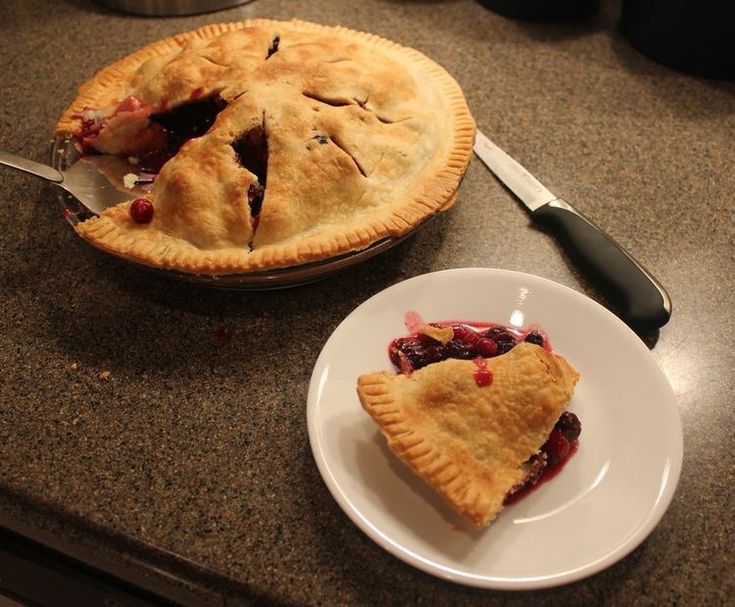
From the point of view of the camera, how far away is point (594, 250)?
1163mm

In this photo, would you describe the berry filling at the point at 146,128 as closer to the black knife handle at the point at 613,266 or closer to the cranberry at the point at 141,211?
the cranberry at the point at 141,211

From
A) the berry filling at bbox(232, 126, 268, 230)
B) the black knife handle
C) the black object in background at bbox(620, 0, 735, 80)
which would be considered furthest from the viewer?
the black object in background at bbox(620, 0, 735, 80)

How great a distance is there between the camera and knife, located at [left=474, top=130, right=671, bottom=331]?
107 cm

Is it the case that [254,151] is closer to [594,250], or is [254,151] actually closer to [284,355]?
[284,355]

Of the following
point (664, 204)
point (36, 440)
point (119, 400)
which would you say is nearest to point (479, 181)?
point (664, 204)

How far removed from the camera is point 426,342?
1003 millimetres

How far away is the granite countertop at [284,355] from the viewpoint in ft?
2.84

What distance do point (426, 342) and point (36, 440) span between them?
2.00 feet

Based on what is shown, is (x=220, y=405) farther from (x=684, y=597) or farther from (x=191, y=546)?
(x=684, y=597)

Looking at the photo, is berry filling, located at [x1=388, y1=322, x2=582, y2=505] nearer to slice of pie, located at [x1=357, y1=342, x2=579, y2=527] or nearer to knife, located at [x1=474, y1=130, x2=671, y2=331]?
slice of pie, located at [x1=357, y1=342, x2=579, y2=527]

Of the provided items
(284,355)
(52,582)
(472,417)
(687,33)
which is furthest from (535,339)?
(687,33)

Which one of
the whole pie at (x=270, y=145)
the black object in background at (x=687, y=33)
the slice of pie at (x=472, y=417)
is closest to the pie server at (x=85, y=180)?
the whole pie at (x=270, y=145)

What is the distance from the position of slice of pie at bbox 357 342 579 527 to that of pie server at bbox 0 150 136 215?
0.63m

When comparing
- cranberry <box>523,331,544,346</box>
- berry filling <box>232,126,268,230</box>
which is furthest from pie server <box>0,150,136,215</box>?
cranberry <box>523,331,544,346</box>
